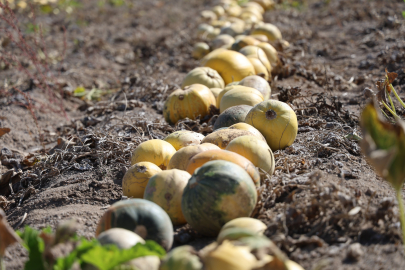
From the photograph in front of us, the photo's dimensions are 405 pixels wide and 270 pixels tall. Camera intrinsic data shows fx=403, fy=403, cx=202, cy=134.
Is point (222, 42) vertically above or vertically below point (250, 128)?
below

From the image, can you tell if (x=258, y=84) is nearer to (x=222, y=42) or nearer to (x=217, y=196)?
(x=217, y=196)

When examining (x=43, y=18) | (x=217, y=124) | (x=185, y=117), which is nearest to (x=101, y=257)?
(x=217, y=124)

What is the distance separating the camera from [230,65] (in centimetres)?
577

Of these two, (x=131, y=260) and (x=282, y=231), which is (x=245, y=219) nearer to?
(x=282, y=231)

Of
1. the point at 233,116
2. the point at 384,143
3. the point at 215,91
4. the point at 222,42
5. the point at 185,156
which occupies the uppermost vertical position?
the point at 384,143

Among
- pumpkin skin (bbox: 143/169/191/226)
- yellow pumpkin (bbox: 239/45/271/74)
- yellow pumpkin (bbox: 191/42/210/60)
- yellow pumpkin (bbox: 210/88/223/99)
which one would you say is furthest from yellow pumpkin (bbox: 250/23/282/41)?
pumpkin skin (bbox: 143/169/191/226)

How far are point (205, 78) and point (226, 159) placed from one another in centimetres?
280

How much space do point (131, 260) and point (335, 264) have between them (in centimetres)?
109

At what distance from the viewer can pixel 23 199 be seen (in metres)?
3.97

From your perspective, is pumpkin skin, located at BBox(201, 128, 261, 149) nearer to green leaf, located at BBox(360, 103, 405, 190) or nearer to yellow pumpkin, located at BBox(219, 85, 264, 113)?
yellow pumpkin, located at BBox(219, 85, 264, 113)

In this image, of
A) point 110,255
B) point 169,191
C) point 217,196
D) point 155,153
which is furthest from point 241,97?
point 110,255

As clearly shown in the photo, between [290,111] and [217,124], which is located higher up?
[290,111]

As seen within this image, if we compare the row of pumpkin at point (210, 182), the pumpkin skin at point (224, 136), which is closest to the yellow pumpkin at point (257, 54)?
the row of pumpkin at point (210, 182)

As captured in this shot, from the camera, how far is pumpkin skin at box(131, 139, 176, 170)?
3.51 m
